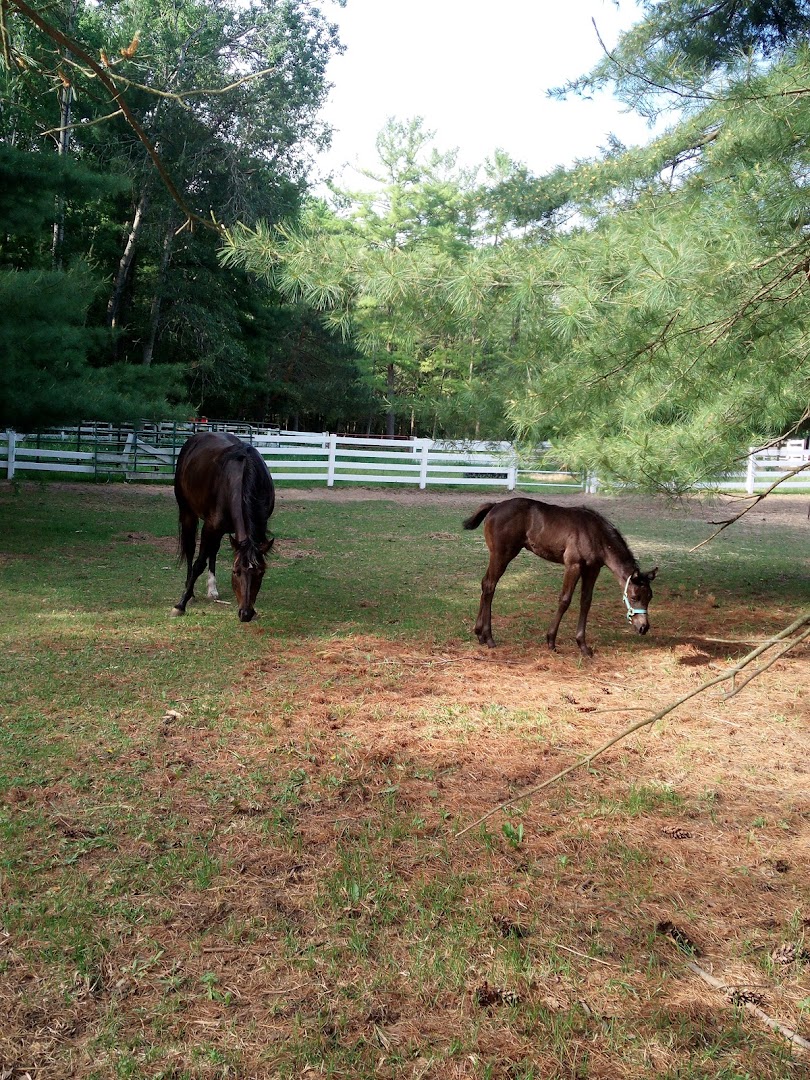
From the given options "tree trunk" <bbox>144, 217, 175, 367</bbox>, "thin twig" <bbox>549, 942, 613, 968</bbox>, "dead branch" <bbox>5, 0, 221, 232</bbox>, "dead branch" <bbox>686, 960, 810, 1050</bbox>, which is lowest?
"dead branch" <bbox>686, 960, 810, 1050</bbox>

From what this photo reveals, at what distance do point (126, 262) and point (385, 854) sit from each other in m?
20.5

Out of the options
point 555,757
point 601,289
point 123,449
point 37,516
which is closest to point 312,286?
point 601,289

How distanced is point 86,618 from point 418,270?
12.5 feet

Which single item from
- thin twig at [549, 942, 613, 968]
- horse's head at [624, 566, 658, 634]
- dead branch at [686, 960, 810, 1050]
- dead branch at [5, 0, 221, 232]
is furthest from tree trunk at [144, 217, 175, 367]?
dead branch at [686, 960, 810, 1050]

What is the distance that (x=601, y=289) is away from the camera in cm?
428

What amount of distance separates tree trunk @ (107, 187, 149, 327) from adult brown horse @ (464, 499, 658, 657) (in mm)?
16418

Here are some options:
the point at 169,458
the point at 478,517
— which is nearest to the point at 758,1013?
the point at 478,517

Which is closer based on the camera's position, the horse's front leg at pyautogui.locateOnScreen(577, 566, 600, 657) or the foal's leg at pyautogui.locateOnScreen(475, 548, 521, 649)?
the horse's front leg at pyautogui.locateOnScreen(577, 566, 600, 657)

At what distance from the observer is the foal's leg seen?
6316 mm

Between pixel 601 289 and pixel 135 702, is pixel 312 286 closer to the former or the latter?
pixel 601 289

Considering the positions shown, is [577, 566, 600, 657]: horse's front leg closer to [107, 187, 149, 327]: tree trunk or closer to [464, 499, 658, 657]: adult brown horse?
[464, 499, 658, 657]: adult brown horse

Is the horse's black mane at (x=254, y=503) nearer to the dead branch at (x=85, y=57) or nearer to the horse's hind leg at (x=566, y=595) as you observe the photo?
the horse's hind leg at (x=566, y=595)

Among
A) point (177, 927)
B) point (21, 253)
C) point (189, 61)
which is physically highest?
point (189, 61)

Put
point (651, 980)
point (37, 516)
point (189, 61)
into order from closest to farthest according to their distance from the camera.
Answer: point (651, 980) → point (37, 516) → point (189, 61)
